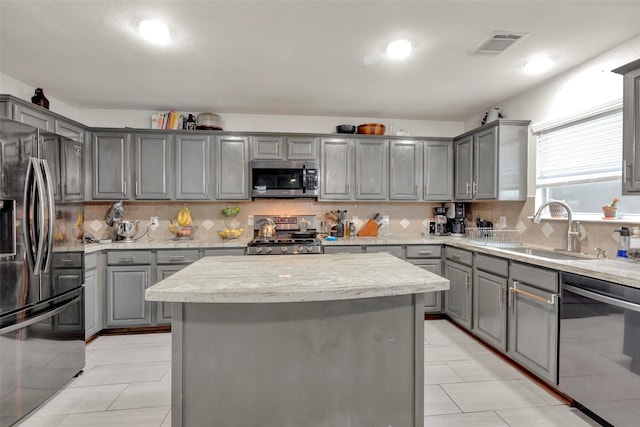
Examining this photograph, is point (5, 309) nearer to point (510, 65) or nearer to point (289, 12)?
point (289, 12)

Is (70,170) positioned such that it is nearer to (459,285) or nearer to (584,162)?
(459,285)

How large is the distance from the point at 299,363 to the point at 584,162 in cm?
294

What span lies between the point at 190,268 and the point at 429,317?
121 inches

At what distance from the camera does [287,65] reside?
8.89 feet

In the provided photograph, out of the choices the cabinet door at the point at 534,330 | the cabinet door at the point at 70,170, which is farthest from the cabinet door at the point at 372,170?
the cabinet door at the point at 70,170

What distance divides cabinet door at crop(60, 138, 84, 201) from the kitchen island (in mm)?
1516

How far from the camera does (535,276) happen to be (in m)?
2.35

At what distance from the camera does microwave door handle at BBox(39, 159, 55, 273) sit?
209cm

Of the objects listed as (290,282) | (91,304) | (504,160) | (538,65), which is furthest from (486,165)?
(91,304)

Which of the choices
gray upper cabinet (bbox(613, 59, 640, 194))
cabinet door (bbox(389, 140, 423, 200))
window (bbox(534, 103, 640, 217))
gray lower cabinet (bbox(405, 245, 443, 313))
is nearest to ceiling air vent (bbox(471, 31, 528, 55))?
gray upper cabinet (bbox(613, 59, 640, 194))

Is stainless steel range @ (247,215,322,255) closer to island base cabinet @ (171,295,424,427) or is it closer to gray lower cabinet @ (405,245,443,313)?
gray lower cabinet @ (405,245,443,313)

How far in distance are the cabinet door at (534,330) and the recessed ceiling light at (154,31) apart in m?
3.19

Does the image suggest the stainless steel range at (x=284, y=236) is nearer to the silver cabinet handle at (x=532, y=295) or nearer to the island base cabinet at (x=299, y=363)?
the silver cabinet handle at (x=532, y=295)

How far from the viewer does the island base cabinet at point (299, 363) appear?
4.56 ft
